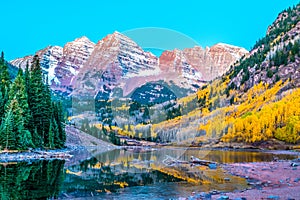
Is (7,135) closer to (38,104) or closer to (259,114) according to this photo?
(38,104)

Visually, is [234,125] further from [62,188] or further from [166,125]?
[62,188]

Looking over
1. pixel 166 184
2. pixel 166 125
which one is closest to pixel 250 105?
pixel 166 125

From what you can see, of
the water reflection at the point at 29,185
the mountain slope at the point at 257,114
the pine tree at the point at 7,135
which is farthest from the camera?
the mountain slope at the point at 257,114

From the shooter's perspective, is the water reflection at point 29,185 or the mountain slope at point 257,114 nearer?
the water reflection at point 29,185

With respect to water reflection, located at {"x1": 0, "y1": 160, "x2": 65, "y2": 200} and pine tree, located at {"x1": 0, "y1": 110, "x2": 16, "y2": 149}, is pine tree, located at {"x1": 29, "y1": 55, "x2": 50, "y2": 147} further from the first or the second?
water reflection, located at {"x1": 0, "y1": 160, "x2": 65, "y2": 200}

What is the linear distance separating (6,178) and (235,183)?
55.8 ft

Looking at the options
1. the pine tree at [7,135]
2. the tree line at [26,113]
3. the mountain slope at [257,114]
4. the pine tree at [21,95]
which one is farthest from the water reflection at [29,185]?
the mountain slope at [257,114]

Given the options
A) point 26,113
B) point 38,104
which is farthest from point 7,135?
point 38,104

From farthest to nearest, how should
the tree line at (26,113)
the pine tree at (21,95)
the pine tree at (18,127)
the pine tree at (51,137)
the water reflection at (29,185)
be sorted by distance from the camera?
1. the pine tree at (51,137)
2. the pine tree at (21,95)
3. the pine tree at (18,127)
4. the tree line at (26,113)
5. the water reflection at (29,185)

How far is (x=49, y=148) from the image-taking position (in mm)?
57656

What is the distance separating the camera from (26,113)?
5219 centimetres

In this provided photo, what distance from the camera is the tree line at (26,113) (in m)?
47.7

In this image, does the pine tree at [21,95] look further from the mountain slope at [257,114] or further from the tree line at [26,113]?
the mountain slope at [257,114]

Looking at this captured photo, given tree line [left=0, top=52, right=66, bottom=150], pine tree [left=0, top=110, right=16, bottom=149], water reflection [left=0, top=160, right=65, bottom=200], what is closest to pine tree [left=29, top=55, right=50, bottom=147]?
tree line [left=0, top=52, right=66, bottom=150]
